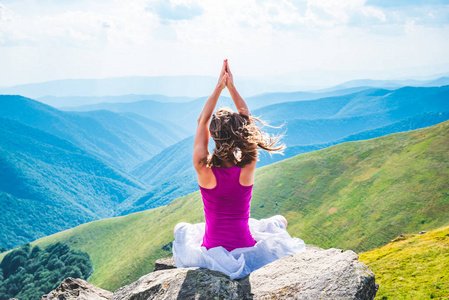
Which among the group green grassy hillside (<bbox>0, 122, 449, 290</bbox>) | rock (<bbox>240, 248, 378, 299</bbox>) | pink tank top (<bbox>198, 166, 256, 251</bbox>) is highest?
pink tank top (<bbox>198, 166, 256, 251</bbox>)

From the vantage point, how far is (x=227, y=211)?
24.2ft

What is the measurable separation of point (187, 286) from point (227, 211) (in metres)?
1.75

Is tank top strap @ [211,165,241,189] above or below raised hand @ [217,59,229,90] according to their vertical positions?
below

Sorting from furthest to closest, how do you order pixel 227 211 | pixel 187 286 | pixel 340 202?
1. pixel 340 202
2. pixel 227 211
3. pixel 187 286

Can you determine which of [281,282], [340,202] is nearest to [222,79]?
[281,282]

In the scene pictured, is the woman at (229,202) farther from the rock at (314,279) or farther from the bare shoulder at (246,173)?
the rock at (314,279)

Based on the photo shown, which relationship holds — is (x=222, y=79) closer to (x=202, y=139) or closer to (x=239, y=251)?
(x=202, y=139)

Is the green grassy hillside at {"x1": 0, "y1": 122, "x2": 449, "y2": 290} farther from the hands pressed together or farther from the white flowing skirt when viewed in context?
the hands pressed together

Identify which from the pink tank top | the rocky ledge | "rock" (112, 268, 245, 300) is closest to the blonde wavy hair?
the pink tank top

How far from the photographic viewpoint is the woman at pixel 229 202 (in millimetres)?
6703

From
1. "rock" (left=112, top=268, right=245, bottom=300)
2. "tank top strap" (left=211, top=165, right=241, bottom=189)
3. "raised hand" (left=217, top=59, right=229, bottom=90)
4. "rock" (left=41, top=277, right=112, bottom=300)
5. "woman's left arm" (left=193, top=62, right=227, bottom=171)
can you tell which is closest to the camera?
"rock" (left=112, top=268, right=245, bottom=300)

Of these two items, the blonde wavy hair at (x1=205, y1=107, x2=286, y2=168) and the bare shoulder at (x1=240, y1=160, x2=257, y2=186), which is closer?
the blonde wavy hair at (x1=205, y1=107, x2=286, y2=168)

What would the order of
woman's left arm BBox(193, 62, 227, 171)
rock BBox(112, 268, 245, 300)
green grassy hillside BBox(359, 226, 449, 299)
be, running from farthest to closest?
green grassy hillside BBox(359, 226, 449, 299), woman's left arm BBox(193, 62, 227, 171), rock BBox(112, 268, 245, 300)

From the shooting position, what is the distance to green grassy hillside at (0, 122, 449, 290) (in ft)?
228
